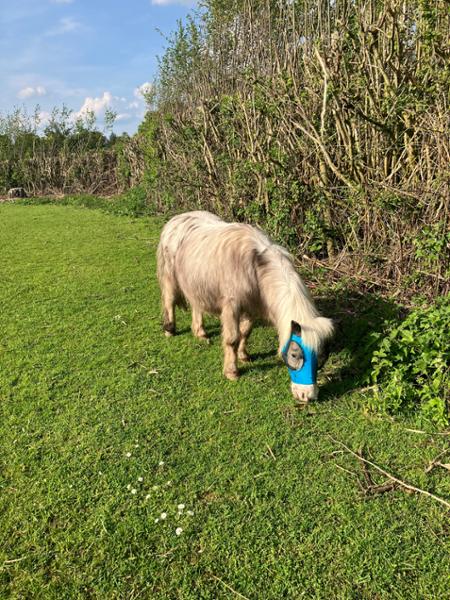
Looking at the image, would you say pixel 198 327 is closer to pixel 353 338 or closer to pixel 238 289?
pixel 238 289

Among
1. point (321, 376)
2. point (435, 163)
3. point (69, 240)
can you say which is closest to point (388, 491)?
point (321, 376)

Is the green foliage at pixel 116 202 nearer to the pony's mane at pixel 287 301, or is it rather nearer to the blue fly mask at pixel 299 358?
the pony's mane at pixel 287 301

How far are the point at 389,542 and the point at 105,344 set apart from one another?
3.82 metres

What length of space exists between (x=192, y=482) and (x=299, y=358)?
1334 mm

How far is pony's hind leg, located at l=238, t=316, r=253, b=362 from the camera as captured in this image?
481 centimetres

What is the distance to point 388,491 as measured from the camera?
10.5ft

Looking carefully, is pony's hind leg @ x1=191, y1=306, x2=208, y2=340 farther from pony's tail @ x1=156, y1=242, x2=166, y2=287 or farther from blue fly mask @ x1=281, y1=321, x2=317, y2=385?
blue fly mask @ x1=281, y1=321, x2=317, y2=385

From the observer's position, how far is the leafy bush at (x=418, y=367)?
372cm

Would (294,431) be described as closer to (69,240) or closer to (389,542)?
(389,542)

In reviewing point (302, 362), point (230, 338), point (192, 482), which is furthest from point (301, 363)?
point (192, 482)

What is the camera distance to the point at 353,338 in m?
4.81

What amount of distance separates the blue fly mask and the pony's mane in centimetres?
5

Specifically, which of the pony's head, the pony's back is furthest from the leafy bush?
the pony's back

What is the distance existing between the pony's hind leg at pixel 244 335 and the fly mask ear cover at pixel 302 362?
970 millimetres
